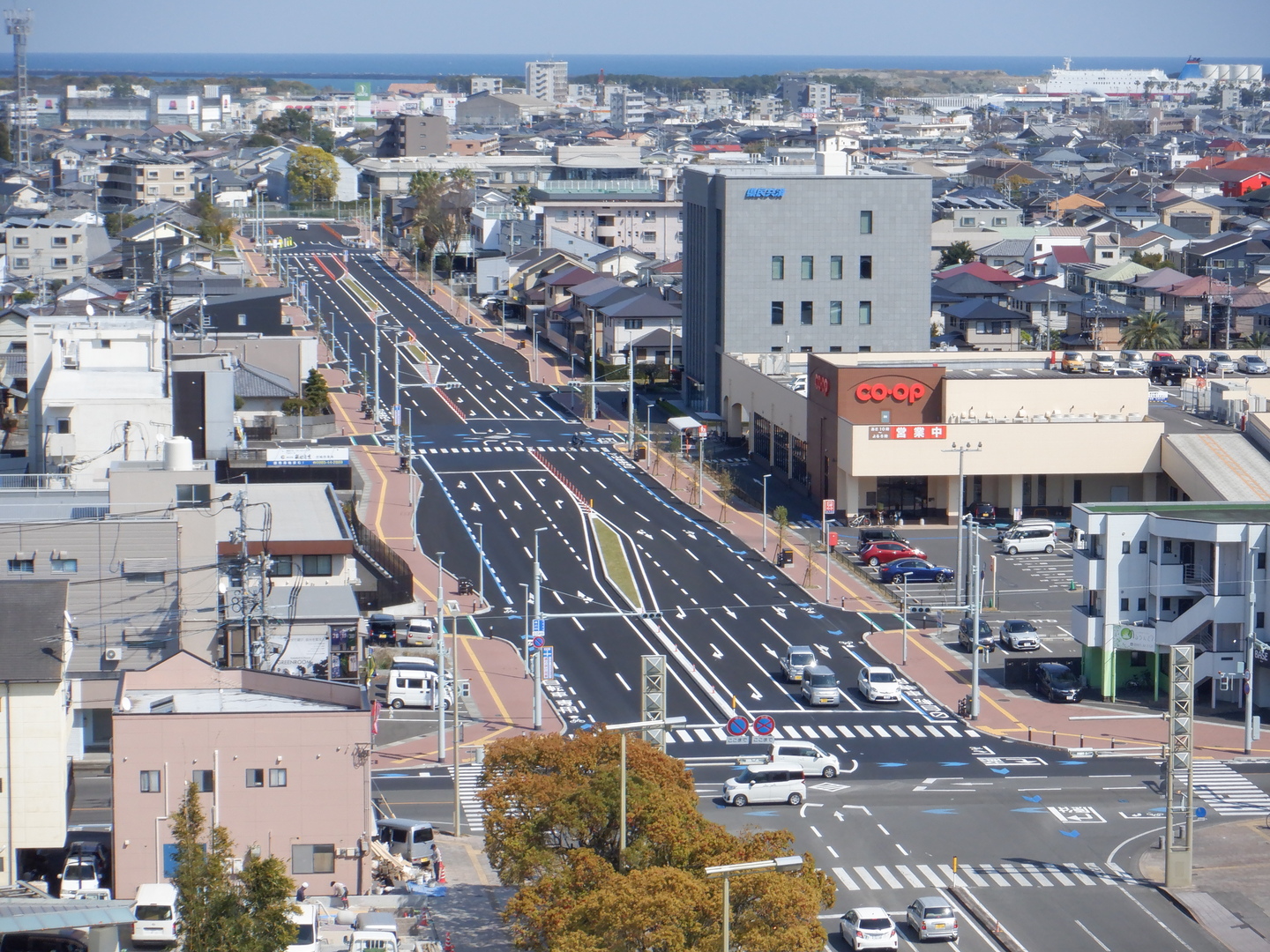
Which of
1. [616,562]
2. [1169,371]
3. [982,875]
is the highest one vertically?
[1169,371]

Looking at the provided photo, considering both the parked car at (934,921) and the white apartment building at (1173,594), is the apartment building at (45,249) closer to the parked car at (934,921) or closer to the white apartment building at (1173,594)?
the white apartment building at (1173,594)

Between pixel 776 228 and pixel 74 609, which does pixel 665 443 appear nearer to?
pixel 776 228

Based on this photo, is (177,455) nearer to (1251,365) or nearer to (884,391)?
(884,391)

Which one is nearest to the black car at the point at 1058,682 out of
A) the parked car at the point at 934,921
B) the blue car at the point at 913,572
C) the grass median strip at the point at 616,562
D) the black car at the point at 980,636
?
the black car at the point at 980,636

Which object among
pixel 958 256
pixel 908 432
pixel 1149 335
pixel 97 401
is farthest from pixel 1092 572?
pixel 958 256

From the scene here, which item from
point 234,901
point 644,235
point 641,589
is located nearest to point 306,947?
point 234,901

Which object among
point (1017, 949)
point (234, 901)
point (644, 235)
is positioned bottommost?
point (1017, 949)
